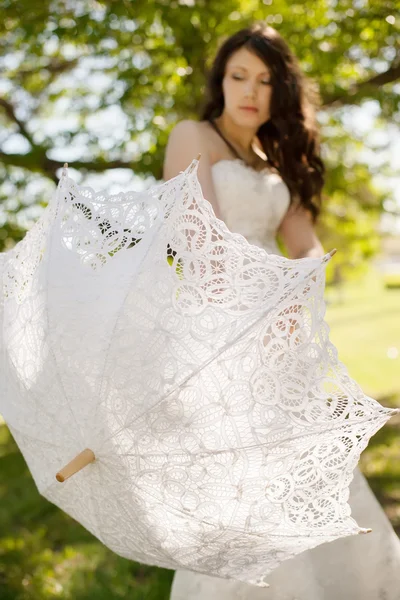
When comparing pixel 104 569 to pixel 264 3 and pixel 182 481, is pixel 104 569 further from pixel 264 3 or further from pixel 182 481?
pixel 264 3

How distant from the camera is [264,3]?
5336 millimetres

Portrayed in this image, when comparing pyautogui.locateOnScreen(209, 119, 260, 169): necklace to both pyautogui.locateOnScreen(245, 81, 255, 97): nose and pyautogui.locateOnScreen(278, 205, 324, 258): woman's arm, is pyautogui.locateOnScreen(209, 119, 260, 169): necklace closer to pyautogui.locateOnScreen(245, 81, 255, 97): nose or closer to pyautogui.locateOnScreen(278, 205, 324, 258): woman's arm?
pyautogui.locateOnScreen(245, 81, 255, 97): nose

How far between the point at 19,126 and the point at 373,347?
10.3m

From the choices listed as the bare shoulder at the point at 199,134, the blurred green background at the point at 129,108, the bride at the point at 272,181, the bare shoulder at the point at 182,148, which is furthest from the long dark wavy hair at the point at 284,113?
the blurred green background at the point at 129,108

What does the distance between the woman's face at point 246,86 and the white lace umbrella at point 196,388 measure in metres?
1.29

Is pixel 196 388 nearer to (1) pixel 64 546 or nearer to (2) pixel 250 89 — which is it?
(2) pixel 250 89

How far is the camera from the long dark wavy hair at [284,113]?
10.2 feet

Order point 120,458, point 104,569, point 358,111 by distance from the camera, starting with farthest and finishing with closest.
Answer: point 358,111 < point 104,569 < point 120,458

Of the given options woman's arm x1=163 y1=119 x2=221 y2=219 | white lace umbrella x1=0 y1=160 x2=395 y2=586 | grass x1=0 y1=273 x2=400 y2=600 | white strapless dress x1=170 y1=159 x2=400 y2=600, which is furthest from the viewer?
grass x1=0 y1=273 x2=400 y2=600

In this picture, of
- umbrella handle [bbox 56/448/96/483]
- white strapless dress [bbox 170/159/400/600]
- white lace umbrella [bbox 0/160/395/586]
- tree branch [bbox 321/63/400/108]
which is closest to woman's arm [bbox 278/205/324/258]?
white strapless dress [bbox 170/159/400/600]

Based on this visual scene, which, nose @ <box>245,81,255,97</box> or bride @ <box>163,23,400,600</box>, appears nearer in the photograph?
bride @ <box>163,23,400,600</box>

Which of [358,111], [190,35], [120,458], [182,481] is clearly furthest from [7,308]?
[358,111]

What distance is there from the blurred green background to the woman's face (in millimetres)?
1626

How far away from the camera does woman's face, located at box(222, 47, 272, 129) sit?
3.06m
